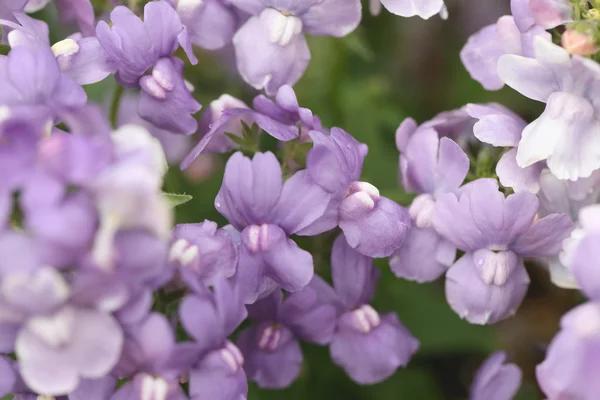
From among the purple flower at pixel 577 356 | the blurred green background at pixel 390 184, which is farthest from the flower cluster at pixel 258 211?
the blurred green background at pixel 390 184

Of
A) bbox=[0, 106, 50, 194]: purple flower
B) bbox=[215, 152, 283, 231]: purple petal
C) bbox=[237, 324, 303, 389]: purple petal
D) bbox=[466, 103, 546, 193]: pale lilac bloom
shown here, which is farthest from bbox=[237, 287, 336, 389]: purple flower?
bbox=[0, 106, 50, 194]: purple flower

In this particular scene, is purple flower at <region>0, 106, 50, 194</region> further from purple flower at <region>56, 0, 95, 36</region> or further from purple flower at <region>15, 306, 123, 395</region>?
purple flower at <region>56, 0, 95, 36</region>

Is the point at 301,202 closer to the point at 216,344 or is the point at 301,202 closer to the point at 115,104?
the point at 216,344

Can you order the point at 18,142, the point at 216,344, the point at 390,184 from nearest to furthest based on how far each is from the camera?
the point at 18,142, the point at 216,344, the point at 390,184

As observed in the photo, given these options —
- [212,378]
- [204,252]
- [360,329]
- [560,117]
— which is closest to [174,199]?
[204,252]

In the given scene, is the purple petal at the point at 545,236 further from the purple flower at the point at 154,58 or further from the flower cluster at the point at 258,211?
the purple flower at the point at 154,58

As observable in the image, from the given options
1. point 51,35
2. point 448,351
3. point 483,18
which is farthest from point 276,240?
point 483,18
